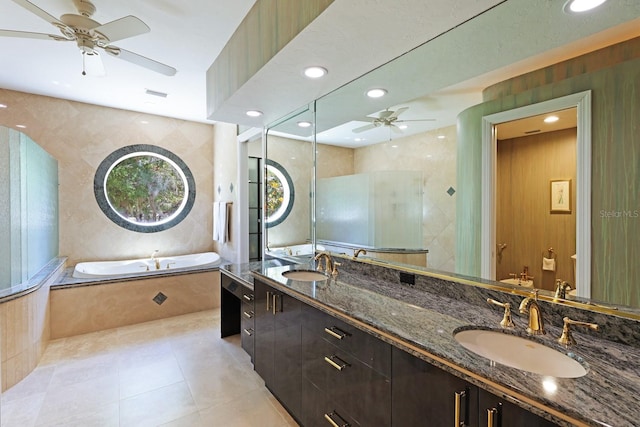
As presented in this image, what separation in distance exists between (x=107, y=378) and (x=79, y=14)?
2.83 metres

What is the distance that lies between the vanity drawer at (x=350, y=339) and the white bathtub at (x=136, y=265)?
2946 millimetres

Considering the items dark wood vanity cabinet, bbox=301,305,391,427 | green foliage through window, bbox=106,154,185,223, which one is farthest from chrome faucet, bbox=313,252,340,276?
green foliage through window, bbox=106,154,185,223

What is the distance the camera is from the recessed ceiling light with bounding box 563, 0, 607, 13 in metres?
1.13

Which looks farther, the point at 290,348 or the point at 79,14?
the point at 79,14

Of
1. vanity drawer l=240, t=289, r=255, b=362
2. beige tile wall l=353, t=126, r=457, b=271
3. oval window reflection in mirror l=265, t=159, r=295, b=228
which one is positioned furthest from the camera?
oval window reflection in mirror l=265, t=159, r=295, b=228

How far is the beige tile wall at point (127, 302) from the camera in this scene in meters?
3.20

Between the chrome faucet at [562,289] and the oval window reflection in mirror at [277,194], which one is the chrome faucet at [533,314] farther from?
the oval window reflection in mirror at [277,194]

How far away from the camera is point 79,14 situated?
6.89 feet

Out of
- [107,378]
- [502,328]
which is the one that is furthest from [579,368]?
[107,378]

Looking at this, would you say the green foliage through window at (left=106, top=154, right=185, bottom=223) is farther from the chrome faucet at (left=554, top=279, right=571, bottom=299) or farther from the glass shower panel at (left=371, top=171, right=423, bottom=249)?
the chrome faucet at (left=554, top=279, right=571, bottom=299)

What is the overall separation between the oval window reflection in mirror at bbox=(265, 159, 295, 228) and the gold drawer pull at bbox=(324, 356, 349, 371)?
2.07 meters

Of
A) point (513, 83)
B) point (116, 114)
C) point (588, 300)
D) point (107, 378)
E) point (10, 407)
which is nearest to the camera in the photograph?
point (588, 300)

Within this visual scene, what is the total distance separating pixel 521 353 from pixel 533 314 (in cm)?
16

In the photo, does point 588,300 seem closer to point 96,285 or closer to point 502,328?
point 502,328
